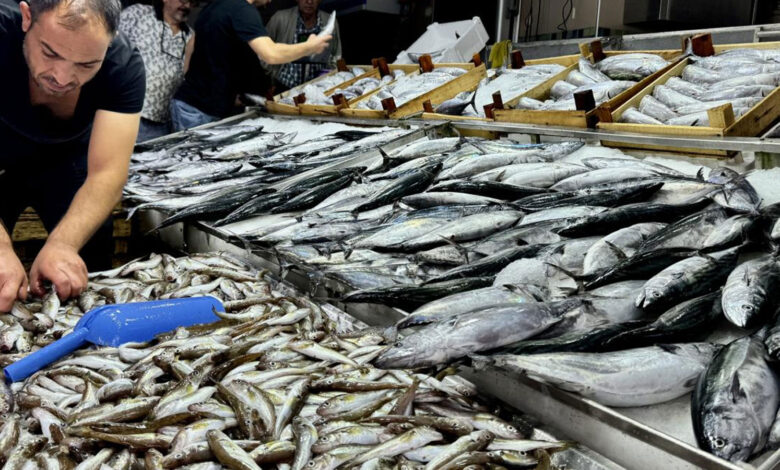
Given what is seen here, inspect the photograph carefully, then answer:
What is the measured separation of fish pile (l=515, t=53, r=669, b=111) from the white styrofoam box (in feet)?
8.06

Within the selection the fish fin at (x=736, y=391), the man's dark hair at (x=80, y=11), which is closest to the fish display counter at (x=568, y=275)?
the fish fin at (x=736, y=391)

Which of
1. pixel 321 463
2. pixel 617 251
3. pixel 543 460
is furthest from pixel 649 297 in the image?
pixel 321 463

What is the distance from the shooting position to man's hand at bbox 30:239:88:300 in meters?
2.47

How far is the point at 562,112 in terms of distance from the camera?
3676 millimetres

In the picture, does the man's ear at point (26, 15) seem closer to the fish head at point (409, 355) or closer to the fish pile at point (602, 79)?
the fish head at point (409, 355)

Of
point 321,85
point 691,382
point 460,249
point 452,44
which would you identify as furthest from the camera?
point 452,44

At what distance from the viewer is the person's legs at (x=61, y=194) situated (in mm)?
3527

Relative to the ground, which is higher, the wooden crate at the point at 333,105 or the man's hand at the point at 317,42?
the man's hand at the point at 317,42

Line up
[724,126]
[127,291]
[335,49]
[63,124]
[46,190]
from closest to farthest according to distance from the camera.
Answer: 1. [127,291]
2. [724,126]
3. [63,124]
4. [46,190]
5. [335,49]

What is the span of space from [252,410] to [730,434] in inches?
44.2

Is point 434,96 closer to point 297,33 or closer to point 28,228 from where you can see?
point 28,228

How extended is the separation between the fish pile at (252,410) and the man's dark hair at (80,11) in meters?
1.22

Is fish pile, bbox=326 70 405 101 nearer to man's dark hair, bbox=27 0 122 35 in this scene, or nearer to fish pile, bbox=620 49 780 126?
fish pile, bbox=620 49 780 126

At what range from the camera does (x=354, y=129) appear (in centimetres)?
474
